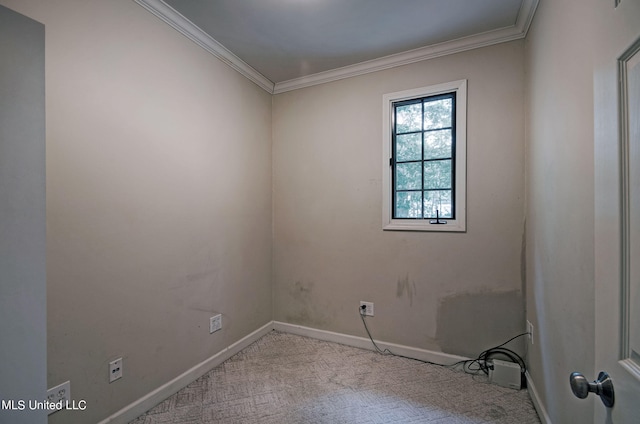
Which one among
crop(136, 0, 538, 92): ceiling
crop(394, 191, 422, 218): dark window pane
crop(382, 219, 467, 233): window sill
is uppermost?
crop(136, 0, 538, 92): ceiling

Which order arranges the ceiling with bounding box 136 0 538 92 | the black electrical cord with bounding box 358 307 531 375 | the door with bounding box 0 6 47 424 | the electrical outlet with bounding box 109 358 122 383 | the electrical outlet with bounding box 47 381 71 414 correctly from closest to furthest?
1. the door with bounding box 0 6 47 424
2. the electrical outlet with bounding box 47 381 71 414
3. the electrical outlet with bounding box 109 358 122 383
4. the ceiling with bounding box 136 0 538 92
5. the black electrical cord with bounding box 358 307 531 375

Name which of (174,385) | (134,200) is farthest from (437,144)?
(174,385)

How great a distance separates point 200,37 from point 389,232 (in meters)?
2.09

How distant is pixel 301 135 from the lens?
277 centimetres

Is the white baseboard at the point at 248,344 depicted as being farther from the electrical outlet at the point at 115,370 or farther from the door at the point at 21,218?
the door at the point at 21,218

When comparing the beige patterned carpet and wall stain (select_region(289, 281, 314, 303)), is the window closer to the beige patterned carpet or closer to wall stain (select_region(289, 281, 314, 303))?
wall stain (select_region(289, 281, 314, 303))

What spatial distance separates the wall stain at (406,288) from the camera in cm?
233

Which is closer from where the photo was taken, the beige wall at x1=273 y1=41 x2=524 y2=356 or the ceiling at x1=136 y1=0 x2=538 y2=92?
the ceiling at x1=136 y1=0 x2=538 y2=92

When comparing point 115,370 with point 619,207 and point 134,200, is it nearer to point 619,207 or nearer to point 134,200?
point 134,200

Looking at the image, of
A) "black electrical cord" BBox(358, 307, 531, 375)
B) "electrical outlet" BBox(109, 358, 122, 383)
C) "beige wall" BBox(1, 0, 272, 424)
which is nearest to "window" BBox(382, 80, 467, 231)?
"black electrical cord" BBox(358, 307, 531, 375)

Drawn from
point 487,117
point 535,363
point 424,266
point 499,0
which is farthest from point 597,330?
point 499,0

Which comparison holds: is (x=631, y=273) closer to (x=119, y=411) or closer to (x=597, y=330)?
(x=597, y=330)

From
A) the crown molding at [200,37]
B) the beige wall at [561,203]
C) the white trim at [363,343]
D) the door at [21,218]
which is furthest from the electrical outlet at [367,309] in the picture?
the crown molding at [200,37]

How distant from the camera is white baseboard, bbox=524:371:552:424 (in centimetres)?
153
